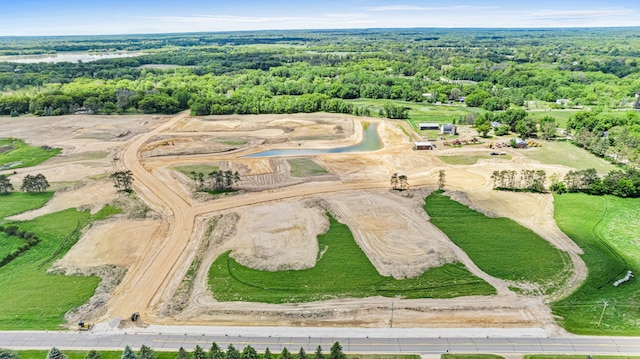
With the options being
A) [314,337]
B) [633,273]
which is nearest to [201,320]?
[314,337]

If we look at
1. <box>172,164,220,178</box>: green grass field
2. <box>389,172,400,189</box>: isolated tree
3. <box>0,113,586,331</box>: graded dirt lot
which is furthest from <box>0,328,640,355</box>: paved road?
<box>172,164,220,178</box>: green grass field

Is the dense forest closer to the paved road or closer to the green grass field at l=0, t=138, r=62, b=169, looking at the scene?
the green grass field at l=0, t=138, r=62, b=169

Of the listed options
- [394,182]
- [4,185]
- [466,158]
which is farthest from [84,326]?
[466,158]

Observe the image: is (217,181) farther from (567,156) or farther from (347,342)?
(567,156)

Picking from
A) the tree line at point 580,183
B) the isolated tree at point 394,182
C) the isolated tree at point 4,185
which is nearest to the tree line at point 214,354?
the isolated tree at point 394,182

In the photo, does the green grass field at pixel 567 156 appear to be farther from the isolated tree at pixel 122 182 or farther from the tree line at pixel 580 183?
the isolated tree at pixel 122 182
